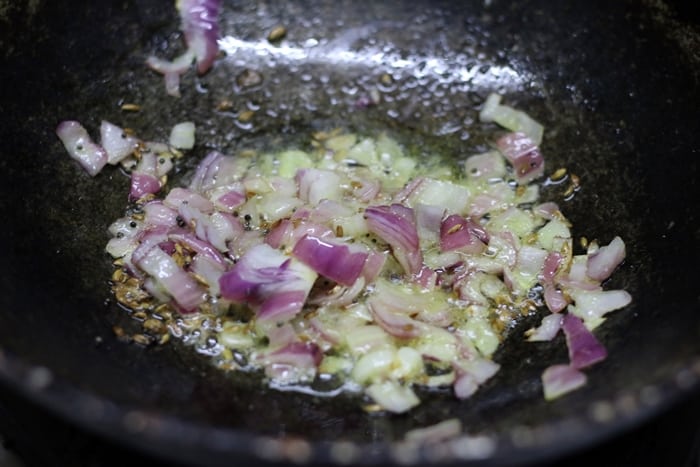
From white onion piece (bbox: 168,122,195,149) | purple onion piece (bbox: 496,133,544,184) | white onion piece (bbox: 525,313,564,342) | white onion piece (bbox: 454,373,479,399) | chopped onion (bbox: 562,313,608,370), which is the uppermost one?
chopped onion (bbox: 562,313,608,370)

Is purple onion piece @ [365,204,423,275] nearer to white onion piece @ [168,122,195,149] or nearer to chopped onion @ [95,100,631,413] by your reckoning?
chopped onion @ [95,100,631,413]

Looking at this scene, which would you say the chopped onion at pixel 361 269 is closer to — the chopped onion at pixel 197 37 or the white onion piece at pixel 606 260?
the white onion piece at pixel 606 260

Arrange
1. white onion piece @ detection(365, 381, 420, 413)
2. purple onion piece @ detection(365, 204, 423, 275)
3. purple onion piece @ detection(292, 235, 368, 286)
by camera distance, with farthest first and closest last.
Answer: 1. purple onion piece @ detection(365, 204, 423, 275)
2. purple onion piece @ detection(292, 235, 368, 286)
3. white onion piece @ detection(365, 381, 420, 413)

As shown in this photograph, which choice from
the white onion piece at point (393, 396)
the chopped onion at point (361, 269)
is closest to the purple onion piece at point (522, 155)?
the chopped onion at point (361, 269)

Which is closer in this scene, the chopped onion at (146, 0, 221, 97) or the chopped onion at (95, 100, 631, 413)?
the chopped onion at (95, 100, 631, 413)

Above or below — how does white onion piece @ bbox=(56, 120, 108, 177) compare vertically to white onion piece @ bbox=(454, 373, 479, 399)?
below

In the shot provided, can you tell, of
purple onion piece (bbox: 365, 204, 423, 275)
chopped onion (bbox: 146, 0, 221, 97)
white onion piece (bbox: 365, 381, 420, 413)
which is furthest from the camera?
chopped onion (bbox: 146, 0, 221, 97)

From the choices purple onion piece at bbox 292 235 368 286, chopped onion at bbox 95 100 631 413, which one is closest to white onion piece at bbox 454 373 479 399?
chopped onion at bbox 95 100 631 413
